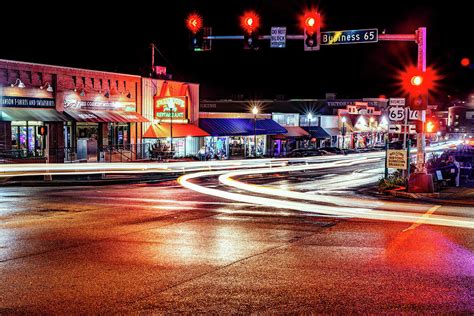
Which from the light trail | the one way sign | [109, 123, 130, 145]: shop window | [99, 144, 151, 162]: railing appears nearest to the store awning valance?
[99, 144, 151, 162]: railing

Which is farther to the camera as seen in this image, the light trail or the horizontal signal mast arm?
the horizontal signal mast arm

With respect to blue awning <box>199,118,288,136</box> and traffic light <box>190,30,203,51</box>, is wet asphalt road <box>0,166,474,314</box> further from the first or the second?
blue awning <box>199,118,288,136</box>

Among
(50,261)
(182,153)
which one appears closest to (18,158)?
(182,153)

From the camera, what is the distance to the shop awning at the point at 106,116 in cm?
3903

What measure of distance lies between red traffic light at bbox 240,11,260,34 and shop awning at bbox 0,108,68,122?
63.9 ft

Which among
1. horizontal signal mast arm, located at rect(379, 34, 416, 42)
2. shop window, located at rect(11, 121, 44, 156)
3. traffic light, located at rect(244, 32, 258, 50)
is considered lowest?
shop window, located at rect(11, 121, 44, 156)

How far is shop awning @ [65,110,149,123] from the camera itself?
1537 inches

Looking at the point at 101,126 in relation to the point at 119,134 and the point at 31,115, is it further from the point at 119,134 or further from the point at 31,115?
the point at 31,115

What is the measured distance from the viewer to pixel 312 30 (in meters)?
19.6

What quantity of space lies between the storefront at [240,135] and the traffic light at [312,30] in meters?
32.0

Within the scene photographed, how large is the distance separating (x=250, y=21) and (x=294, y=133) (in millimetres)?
48658

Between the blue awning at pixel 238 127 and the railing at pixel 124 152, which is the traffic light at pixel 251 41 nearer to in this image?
A: the railing at pixel 124 152

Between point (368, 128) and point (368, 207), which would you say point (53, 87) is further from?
point (368, 128)

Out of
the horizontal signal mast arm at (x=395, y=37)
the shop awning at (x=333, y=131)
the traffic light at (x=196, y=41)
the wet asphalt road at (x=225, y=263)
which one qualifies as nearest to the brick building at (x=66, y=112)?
the traffic light at (x=196, y=41)
